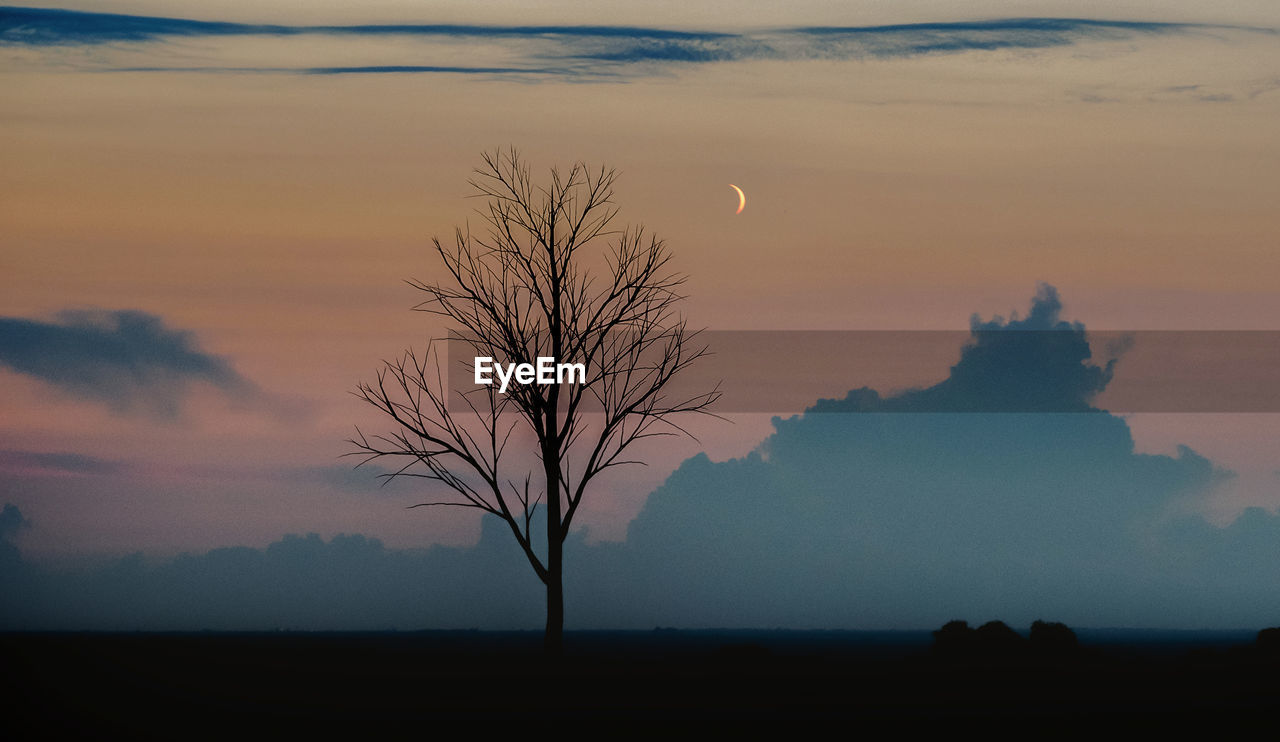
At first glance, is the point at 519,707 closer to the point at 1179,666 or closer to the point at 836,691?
the point at 836,691

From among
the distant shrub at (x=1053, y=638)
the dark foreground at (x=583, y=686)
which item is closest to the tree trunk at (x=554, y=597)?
the dark foreground at (x=583, y=686)

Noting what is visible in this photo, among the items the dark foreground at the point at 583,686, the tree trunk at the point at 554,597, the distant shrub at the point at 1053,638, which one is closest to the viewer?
the dark foreground at the point at 583,686

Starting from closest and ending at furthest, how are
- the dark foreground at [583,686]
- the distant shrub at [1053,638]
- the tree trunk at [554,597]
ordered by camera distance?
the dark foreground at [583,686] → the tree trunk at [554,597] → the distant shrub at [1053,638]

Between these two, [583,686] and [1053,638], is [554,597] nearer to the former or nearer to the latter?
[583,686]

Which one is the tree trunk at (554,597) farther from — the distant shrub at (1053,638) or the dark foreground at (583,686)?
the distant shrub at (1053,638)

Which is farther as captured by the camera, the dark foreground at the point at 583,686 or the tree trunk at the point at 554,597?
the tree trunk at the point at 554,597

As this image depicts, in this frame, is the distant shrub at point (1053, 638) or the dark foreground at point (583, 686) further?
the distant shrub at point (1053, 638)

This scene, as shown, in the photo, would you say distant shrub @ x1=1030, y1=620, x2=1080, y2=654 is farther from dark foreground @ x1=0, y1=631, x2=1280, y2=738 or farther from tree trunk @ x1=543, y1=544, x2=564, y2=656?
tree trunk @ x1=543, y1=544, x2=564, y2=656

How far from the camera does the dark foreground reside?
14641mm

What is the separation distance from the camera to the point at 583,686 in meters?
Answer: 16.2

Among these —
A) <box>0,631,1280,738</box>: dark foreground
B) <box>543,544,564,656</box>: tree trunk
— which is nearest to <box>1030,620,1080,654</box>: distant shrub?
<box>0,631,1280,738</box>: dark foreground

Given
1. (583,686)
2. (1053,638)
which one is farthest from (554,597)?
(1053,638)

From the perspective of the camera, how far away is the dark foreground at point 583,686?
48.0 ft

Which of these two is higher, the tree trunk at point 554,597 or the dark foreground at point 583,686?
the tree trunk at point 554,597
